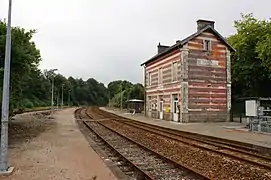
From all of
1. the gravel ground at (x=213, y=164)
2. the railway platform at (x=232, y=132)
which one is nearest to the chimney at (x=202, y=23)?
the railway platform at (x=232, y=132)

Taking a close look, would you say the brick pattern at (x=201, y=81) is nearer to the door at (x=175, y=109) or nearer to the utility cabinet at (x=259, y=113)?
the door at (x=175, y=109)

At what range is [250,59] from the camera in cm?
3825

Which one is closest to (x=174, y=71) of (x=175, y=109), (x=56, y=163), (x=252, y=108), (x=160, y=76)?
(x=175, y=109)

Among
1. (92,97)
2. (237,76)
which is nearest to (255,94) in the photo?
(237,76)

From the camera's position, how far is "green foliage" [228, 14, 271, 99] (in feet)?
123

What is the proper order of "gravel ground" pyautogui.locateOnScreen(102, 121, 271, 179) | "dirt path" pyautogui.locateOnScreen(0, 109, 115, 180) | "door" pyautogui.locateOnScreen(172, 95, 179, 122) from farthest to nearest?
"door" pyautogui.locateOnScreen(172, 95, 179, 122) → "gravel ground" pyautogui.locateOnScreen(102, 121, 271, 179) → "dirt path" pyautogui.locateOnScreen(0, 109, 115, 180)

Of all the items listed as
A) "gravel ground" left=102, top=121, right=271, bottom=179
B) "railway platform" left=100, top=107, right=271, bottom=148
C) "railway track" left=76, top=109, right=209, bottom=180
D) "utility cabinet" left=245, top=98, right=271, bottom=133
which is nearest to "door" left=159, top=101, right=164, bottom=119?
"railway platform" left=100, top=107, right=271, bottom=148

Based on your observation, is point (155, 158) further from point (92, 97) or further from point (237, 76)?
point (92, 97)

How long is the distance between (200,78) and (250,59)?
11441 millimetres

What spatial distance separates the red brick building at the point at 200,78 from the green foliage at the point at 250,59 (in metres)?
6.90

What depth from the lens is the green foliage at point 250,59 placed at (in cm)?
3738

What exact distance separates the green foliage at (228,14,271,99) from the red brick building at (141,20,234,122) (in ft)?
22.6

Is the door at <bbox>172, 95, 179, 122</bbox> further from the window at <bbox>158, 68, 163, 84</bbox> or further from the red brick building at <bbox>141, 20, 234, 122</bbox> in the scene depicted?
the window at <bbox>158, 68, 163, 84</bbox>

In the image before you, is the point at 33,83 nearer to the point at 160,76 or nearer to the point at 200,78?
the point at 160,76
